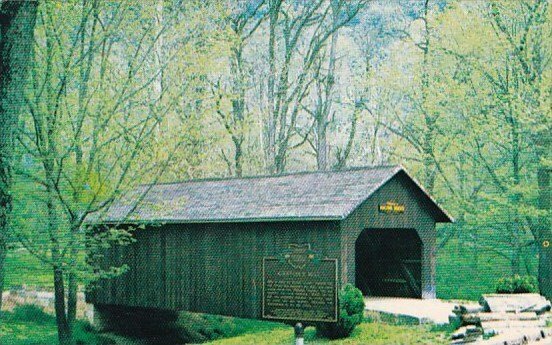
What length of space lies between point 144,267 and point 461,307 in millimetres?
9050

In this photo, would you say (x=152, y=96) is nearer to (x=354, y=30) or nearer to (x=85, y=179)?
(x=85, y=179)

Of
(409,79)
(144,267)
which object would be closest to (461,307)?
(144,267)

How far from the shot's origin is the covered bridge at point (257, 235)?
16.3m

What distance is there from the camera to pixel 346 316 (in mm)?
14930

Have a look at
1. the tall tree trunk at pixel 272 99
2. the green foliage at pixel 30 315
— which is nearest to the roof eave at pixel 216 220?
the green foliage at pixel 30 315

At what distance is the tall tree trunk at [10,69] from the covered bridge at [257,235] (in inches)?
255

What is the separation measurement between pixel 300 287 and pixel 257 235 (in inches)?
84.2

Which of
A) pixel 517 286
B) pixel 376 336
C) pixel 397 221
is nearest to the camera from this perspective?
pixel 376 336

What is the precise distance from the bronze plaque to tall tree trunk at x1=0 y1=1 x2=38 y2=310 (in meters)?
6.05

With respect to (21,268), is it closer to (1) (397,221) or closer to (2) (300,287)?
(2) (300,287)

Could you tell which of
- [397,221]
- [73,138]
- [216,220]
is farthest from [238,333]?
[73,138]

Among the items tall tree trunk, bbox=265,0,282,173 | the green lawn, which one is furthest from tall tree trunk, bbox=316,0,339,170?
the green lawn

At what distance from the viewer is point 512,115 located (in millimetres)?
21188

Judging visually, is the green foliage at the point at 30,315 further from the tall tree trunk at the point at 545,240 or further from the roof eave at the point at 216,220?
the tall tree trunk at the point at 545,240
